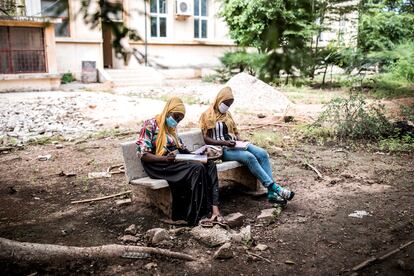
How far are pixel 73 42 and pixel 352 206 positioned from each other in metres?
15.3

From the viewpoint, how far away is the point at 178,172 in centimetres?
446

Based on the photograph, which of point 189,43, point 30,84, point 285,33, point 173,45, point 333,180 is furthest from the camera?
point 189,43

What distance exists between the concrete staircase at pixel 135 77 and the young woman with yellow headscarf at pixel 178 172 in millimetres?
12860

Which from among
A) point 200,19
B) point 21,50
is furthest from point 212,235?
point 200,19

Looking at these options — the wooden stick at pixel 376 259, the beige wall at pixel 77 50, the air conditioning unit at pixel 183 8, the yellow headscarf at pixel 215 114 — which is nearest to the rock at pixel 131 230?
the yellow headscarf at pixel 215 114

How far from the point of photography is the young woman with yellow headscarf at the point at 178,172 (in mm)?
4430

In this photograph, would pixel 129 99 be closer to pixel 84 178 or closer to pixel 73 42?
pixel 73 42

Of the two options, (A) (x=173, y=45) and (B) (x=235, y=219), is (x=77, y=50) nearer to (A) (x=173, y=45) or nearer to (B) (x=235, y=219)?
(A) (x=173, y=45)

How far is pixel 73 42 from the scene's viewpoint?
17.4m

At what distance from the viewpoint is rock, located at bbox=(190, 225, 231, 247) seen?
3.94 m

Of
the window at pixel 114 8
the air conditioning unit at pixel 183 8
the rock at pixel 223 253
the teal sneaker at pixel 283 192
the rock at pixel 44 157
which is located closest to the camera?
the window at pixel 114 8

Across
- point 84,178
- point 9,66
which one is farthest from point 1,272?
point 9,66

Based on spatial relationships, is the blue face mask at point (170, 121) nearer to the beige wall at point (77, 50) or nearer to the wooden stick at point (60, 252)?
the wooden stick at point (60, 252)

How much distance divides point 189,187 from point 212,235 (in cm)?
67
